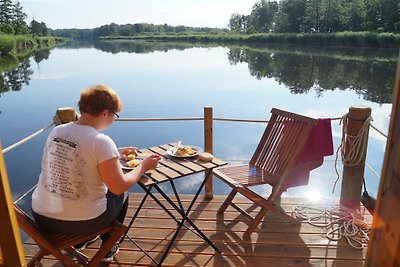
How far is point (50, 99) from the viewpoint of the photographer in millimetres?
15281

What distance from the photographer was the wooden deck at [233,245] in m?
2.64

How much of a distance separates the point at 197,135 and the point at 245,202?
6281 mm

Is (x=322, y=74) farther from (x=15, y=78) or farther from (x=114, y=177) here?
(x=114, y=177)

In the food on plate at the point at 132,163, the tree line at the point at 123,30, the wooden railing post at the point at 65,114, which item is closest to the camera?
the food on plate at the point at 132,163

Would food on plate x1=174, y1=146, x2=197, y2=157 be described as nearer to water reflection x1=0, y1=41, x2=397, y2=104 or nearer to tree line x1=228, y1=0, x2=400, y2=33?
water reflection x1=0, y1=41, x2=397, y2=104

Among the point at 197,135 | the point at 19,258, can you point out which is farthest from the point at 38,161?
the point at 19,258

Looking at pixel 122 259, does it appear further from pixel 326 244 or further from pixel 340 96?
pixel 340 96

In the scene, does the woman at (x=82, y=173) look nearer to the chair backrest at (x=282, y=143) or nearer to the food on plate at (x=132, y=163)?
the food on plate at (x=132, y=163)

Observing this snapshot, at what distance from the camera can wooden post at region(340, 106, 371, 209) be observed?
123 inches

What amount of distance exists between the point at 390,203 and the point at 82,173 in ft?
5.21

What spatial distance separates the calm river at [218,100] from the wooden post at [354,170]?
1017mm

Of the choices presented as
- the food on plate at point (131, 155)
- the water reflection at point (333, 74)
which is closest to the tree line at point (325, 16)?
the water reflection at point (333, 74)

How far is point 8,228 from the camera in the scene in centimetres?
132

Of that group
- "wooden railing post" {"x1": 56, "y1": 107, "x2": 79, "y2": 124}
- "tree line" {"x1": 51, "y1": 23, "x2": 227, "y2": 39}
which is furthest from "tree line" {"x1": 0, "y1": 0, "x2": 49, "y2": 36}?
"wooden railing post" {"x1": 56, "y1": 107, "x2": 79, "y2": 124}
